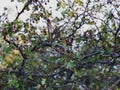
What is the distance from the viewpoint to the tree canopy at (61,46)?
10.1ft

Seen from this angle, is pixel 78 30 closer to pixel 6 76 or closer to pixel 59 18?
pixel 59 18

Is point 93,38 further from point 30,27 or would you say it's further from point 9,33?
point 9,33

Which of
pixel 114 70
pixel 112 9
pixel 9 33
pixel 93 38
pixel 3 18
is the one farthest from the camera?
pixel 114 70

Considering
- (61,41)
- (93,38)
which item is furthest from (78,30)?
(61,41)

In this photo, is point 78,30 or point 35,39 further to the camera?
point 78,30

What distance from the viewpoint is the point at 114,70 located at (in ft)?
14.6

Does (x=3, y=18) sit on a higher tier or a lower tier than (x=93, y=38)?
higher

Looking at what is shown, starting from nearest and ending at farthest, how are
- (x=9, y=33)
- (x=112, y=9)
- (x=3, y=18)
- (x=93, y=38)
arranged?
1. (x=9, y=33)
2. (x=3, y=18)
3. (x=93, y=38)
4. (x=112, y=9)

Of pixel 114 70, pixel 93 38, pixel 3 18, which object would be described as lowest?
pixel 114 70

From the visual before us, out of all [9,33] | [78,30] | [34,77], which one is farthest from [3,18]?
[78,30]

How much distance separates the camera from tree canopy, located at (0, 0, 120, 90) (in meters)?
3.09

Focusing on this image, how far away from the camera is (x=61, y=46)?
3.03m

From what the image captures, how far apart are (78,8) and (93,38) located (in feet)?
1.70

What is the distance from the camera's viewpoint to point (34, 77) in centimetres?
387
